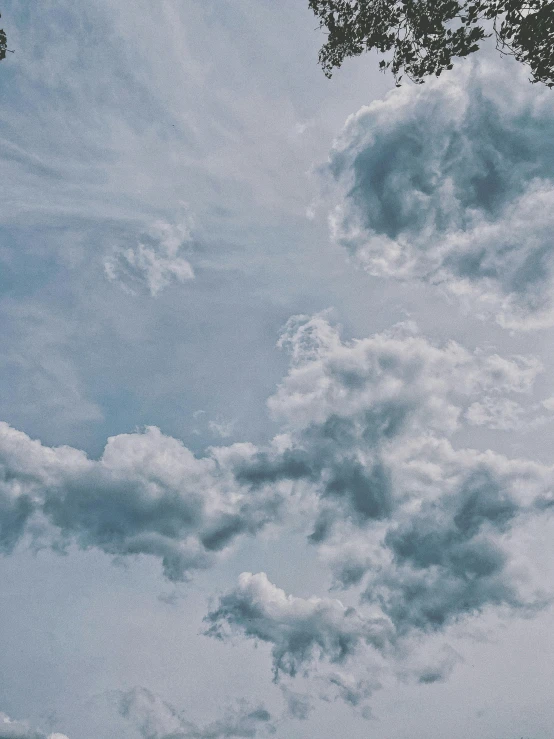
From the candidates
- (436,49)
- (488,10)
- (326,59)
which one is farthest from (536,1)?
(326,59)

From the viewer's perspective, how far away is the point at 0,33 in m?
20.3

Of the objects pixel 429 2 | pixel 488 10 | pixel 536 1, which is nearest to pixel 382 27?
pixel 429 2

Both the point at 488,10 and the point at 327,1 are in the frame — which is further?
the point at 327,1

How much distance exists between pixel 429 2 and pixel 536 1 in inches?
173

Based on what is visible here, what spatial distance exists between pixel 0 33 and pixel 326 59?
14925 mm

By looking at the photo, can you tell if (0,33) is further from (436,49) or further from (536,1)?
(536,1)

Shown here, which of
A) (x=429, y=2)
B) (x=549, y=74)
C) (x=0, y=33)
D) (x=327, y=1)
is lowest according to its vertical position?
(x=0, y=33)

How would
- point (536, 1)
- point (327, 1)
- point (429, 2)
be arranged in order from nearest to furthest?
1. point (536, 1)
2. point (429, 2)
3. point (327, 1)

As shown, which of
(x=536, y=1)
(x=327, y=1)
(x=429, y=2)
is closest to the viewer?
(x=536, y=1)

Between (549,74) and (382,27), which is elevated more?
(382,27)

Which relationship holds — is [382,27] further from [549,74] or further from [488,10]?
[549,74]

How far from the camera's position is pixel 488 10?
1983 cm

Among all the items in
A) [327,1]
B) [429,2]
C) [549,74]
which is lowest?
[549,74]

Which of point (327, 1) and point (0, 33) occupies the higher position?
point (327, 1)
